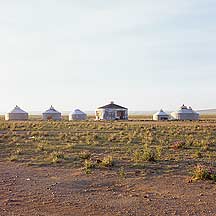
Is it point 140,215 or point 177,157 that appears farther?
point 177,157

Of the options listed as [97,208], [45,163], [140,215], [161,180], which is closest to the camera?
[140,215]

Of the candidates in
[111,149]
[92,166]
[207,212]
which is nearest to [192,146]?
[111,149]

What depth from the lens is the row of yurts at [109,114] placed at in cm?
7156

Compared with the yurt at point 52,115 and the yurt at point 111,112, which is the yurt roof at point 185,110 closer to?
the yurt at point 111,112

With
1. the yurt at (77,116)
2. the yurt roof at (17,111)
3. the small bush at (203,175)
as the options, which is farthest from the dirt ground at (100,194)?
the yurt roof at (17,111)

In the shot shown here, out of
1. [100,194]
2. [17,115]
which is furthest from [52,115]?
[100,194]

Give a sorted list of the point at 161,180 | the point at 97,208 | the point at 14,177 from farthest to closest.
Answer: the point at 14,177 → the point at 161,180 → the point at 97,208

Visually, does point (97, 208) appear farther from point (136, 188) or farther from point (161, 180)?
point (161, 180)

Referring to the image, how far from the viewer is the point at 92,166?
44.5 ft

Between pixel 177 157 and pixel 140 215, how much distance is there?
8.36 m

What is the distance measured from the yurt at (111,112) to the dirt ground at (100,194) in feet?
190

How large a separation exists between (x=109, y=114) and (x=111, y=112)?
493 millimetres

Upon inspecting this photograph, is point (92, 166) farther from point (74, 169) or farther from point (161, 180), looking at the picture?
point (161, 180)

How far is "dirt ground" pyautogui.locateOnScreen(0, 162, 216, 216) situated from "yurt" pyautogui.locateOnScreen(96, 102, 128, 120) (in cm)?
5800
